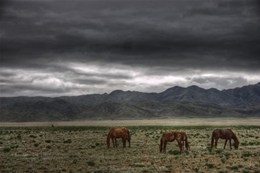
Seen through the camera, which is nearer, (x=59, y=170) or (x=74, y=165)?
(x=59, y=170)

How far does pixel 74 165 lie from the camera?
21.8 meters

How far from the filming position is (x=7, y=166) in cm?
2148

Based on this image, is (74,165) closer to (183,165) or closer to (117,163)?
(117,163)

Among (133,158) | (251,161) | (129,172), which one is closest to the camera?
(129,172)

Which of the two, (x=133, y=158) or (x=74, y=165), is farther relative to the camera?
(x=133, y=158)

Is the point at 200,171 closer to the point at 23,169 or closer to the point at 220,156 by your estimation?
the point at 220,156

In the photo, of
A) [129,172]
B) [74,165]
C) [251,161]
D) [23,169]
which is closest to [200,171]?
[129,172]

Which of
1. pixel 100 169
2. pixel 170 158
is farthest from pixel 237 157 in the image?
pixel 100 169

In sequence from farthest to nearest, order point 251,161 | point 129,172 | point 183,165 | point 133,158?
point 133,158
point 251,161
point 183,165
point 129,172

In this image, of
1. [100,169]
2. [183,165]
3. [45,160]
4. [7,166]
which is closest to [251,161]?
[183,165]

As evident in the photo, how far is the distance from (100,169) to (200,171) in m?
5.91

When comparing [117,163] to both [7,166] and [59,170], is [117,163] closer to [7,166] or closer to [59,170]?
[59,170]

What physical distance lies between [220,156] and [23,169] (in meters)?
14.3

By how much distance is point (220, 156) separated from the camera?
25.2 m
